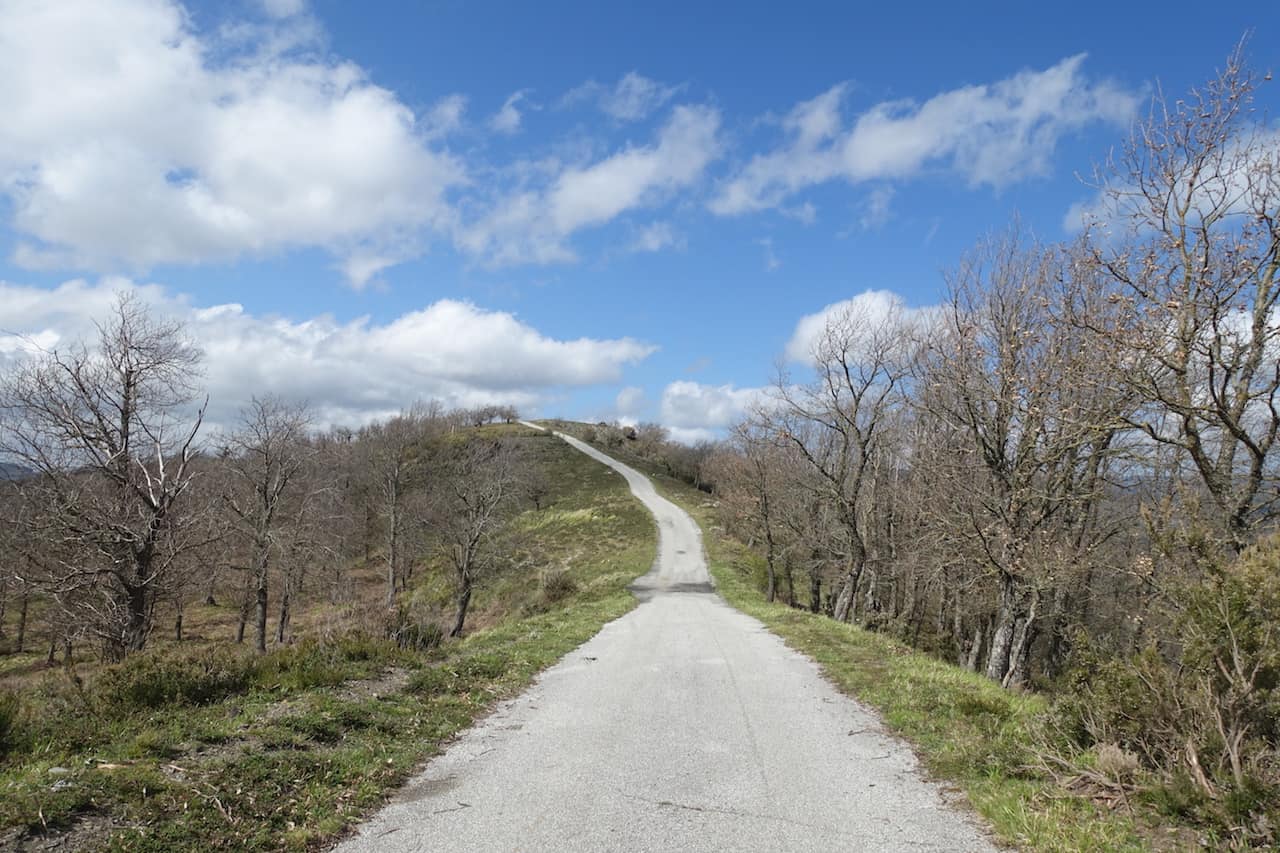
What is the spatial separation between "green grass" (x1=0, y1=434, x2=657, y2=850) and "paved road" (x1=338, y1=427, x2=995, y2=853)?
0.52 meters

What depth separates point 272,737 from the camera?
664 cm

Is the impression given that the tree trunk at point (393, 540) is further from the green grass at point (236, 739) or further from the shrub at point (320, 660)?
the shrub at point (320, 660)

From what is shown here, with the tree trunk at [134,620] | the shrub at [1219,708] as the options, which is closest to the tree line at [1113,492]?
the shrub at [1219,708]

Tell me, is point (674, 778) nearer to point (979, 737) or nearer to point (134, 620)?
point (979, 737)

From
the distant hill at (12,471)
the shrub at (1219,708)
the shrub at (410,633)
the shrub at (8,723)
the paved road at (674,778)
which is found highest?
the distant hill at (12,471)

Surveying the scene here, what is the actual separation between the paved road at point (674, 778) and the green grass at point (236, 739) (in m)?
0.52

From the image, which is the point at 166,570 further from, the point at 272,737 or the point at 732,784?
the point at 732,784

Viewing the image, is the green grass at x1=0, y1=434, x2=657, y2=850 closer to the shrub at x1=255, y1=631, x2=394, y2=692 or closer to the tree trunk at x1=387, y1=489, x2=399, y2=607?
the shrub at x1=255, y1=631, x2=394, y2=692

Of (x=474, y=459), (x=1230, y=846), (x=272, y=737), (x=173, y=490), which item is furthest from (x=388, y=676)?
(x=474, y=459)

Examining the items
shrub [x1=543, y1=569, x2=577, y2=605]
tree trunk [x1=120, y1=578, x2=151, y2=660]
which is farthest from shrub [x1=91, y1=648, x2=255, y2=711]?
shrub [x1=543, y1=569, x2=577, y2=605]

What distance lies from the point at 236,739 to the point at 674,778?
13.4 feet

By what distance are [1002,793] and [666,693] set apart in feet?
16.8

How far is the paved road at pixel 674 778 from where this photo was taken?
16.7 feet

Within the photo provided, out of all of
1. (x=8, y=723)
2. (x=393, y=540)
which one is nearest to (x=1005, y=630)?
(x=8, y=723)
